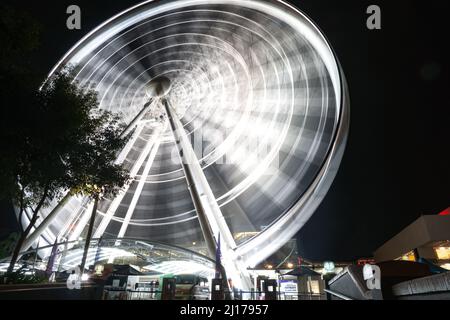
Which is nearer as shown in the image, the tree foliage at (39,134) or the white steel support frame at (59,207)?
the tree foliage at (39,134)

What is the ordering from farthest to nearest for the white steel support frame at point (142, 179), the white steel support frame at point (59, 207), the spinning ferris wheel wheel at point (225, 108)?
the white steel support frame at point (142, 179), the spinning ferris wheel wheel at point (225, 108), the white steel support frame at point (59, 207)

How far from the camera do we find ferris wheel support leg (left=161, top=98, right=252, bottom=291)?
8.09m

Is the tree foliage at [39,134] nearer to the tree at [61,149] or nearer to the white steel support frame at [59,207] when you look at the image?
the tree at [61,149]

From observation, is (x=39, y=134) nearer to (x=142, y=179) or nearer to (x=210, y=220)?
(x=210, y=220)

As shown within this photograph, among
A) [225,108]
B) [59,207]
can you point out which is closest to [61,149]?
[59,207]

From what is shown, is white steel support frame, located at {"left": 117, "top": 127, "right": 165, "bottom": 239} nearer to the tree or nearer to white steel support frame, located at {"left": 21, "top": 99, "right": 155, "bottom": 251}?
white steel support frame, located at {"left": 21, "top": 99, "right": 155, "bottom": 251}

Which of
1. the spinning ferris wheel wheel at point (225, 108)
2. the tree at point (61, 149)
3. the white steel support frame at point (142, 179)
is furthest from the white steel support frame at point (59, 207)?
the white steel support frame at point (142, 179)

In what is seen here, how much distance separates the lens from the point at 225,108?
1332 cm

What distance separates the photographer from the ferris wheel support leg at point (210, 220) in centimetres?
809

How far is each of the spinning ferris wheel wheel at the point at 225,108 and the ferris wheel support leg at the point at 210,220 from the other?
4cm

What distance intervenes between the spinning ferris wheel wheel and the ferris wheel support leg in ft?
0.13

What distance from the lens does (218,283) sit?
6625 mm

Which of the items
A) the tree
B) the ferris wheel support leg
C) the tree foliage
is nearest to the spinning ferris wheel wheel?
the ferris wheel support leg
